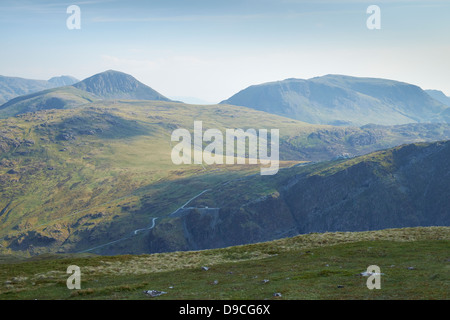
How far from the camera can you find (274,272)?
49.1 metres

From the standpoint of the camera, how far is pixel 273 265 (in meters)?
55.2

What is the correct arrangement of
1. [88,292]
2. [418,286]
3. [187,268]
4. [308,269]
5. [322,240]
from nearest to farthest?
[418,286]
[88,292]
[308,269]
[187,268]
[322,240]

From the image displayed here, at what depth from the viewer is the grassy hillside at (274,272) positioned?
3497 centimetres

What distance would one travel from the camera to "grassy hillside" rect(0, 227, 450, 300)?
34969 millimetres

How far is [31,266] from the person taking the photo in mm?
66312

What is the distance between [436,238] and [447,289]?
39.8 metres
